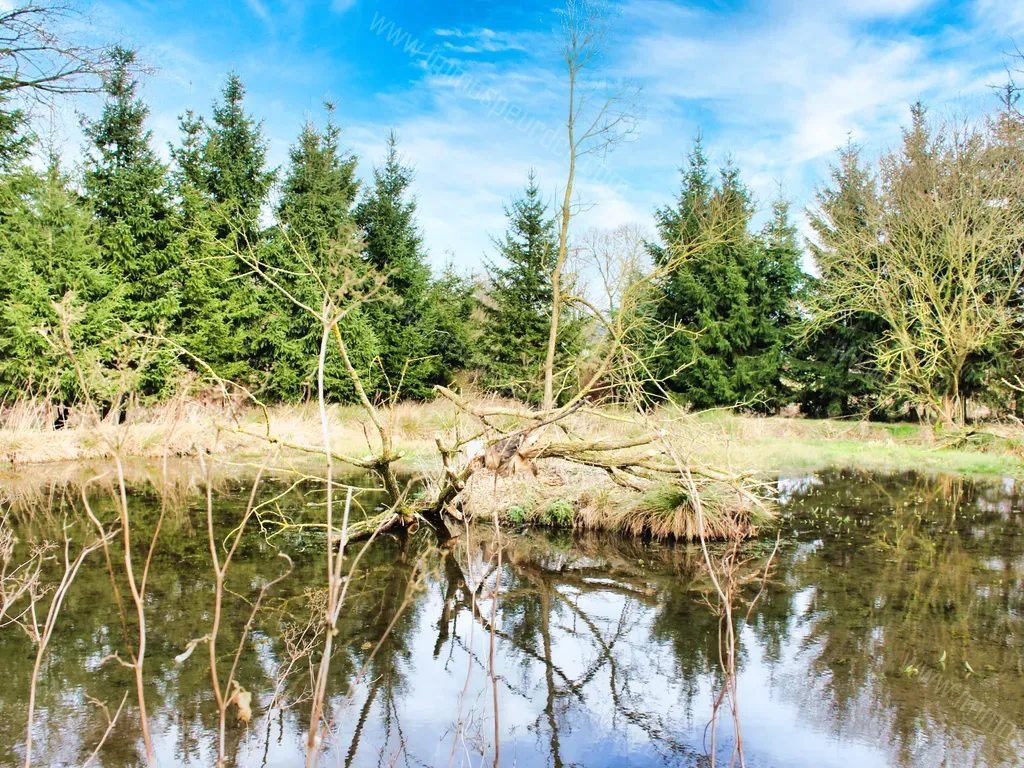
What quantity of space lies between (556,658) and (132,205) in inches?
629

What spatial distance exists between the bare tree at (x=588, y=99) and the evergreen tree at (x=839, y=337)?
9746mm

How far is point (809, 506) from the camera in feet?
33.5

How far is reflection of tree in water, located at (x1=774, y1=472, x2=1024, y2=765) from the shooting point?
4.00 meters

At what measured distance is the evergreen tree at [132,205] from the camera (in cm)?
1644

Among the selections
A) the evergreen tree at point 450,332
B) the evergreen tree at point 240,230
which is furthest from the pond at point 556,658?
the evergreen tree at point 450,332

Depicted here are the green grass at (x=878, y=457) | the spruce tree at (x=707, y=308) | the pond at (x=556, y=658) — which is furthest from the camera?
the spruce tree at (x=707, y=308)

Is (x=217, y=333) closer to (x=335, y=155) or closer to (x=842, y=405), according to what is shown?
(x=335, y=155)

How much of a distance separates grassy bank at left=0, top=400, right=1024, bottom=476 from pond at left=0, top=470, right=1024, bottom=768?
8.91 ft

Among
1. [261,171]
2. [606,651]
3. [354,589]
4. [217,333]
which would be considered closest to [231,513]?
[354,589]

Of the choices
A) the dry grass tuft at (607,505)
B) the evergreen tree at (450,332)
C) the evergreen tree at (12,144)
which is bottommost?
the dry grass tuft at (607,505)

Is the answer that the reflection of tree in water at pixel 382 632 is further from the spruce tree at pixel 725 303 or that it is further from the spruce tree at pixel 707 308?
the spruce tree at pixel 707 308

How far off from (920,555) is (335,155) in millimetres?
19830

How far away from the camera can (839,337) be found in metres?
23.0

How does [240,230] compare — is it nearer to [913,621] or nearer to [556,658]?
[556,658]
